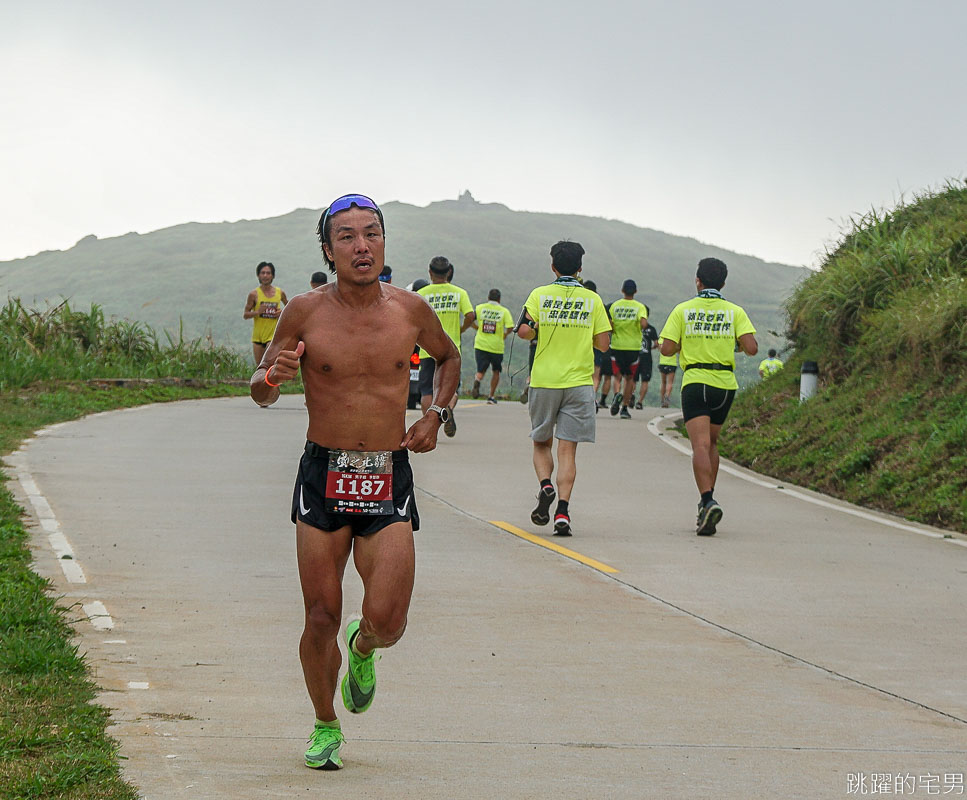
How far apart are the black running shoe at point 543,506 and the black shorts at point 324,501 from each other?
588 centimetres

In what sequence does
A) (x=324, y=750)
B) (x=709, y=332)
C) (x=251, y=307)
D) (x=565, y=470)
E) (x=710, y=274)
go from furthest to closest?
(x=251, y=307) < (x=710, y=274) < (x=709, y=332) < (x=565, y=470) < (x=324, y=750)

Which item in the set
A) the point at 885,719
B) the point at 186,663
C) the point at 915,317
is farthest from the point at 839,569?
the point at 915,317

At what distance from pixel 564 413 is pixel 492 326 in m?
13.3

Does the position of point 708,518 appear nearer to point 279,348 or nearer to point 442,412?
Result: point 442,412

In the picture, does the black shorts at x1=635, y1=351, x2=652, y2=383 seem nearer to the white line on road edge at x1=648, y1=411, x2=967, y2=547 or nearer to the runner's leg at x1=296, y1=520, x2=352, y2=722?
the white line on road edge at x1=648, y1=411, x2=967, y2=547

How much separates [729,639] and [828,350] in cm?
1210

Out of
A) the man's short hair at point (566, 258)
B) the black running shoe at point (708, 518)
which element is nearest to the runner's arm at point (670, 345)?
the man's short hair at point (566, 258)

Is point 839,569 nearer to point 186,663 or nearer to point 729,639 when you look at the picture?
point 729,639

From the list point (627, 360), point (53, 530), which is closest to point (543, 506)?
point (53, 530)

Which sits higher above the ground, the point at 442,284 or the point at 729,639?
the point at 442,284

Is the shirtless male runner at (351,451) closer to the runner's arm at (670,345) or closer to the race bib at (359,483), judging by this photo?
the race bib at (359,483)

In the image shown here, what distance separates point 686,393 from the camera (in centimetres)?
1160

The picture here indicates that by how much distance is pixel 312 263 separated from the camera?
238 feet

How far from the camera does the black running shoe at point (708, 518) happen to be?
11.2 m
